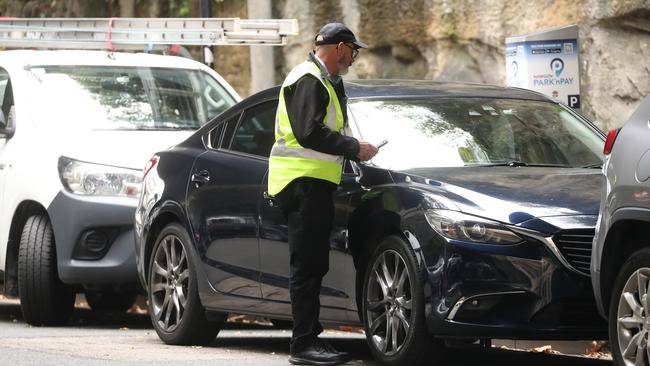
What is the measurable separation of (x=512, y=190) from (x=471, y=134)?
3.37ft

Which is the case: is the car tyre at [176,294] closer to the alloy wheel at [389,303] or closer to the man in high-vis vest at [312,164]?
the man in high-vis vest at [312,164]

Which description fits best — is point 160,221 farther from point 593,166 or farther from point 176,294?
point 593,166

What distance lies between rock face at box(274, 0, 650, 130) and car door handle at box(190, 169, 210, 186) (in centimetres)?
502

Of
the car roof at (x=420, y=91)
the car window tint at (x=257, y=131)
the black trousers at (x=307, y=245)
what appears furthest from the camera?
the car window tint at (x=257, y=131)

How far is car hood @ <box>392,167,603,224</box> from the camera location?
25.0ft

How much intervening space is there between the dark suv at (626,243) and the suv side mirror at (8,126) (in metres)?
5.91

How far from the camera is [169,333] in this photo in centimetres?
988

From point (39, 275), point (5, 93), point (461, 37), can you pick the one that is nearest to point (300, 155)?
point (39, 275)

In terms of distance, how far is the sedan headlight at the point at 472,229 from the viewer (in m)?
7.52

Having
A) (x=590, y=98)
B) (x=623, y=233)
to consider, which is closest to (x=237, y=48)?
(x=590, y=98)

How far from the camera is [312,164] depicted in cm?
830

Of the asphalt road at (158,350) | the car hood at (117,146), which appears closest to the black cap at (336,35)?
the asphalt road at (158,350)

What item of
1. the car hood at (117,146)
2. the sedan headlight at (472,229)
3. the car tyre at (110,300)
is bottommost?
the car tyre at (110,300)

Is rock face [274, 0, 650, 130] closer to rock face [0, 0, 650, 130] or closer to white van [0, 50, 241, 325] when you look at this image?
rock face [0, 0, 650, 130]
